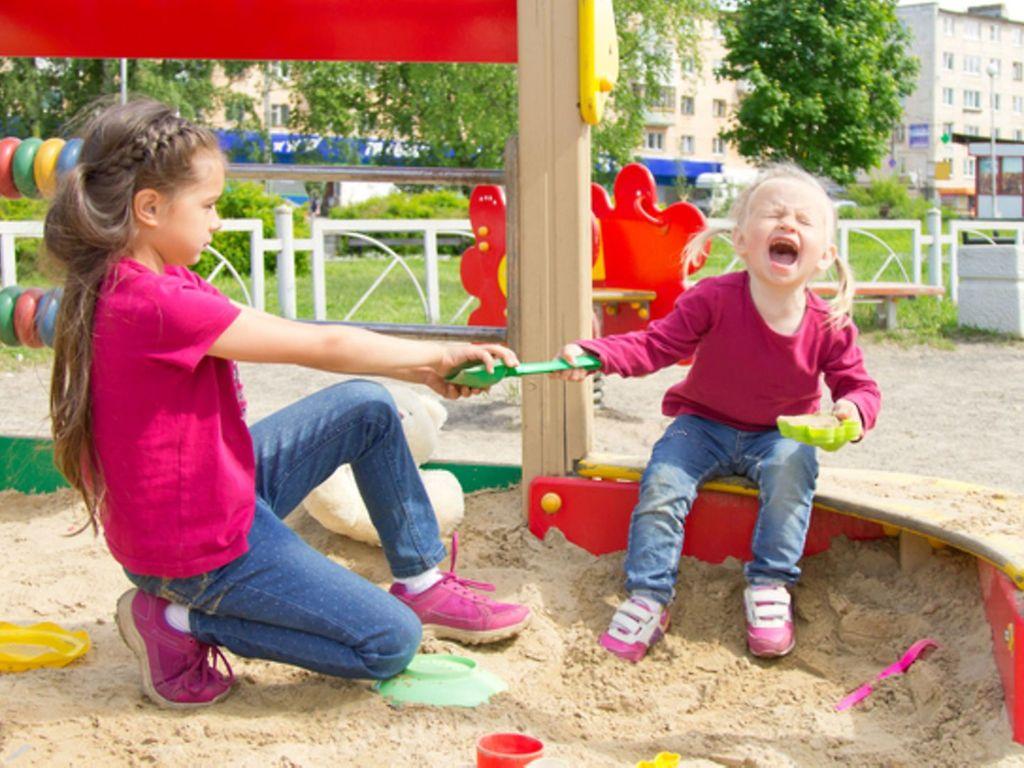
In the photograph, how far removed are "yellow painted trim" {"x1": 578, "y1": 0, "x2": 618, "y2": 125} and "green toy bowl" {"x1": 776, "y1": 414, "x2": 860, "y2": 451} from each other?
841mm

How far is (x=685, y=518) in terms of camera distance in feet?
8.30

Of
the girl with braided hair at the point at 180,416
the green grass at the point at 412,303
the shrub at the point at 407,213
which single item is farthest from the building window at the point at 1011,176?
the girl with braided hair at the point at 180,416

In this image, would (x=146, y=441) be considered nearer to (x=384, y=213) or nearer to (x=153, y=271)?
(x=153, y=271)

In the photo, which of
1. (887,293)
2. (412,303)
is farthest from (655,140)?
(887,293)

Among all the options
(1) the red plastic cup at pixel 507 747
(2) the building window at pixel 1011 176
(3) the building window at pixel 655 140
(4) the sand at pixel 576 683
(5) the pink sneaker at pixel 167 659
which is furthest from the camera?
(3) the building window at pixel 655 140

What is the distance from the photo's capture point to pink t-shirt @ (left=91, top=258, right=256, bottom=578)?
1849 mm

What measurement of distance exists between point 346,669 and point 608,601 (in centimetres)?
66

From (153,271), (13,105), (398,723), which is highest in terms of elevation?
(13,105)

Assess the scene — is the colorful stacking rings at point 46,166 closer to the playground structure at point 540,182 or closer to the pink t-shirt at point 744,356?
A: the playground structure at point 540,182

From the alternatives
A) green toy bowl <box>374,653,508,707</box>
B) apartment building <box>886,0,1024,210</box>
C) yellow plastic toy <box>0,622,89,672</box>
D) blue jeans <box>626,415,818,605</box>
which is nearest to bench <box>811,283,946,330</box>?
blue jeans <box>626,415,818,605</box>

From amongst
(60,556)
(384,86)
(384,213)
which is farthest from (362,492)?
(384,86)

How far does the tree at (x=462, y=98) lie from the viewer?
2103cm

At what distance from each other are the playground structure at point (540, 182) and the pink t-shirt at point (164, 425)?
0.97 meters

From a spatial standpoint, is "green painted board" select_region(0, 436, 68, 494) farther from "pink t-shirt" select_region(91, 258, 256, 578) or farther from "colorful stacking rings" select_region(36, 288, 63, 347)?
"pink t-shirt" select_region(91, 258, 256, 578)
